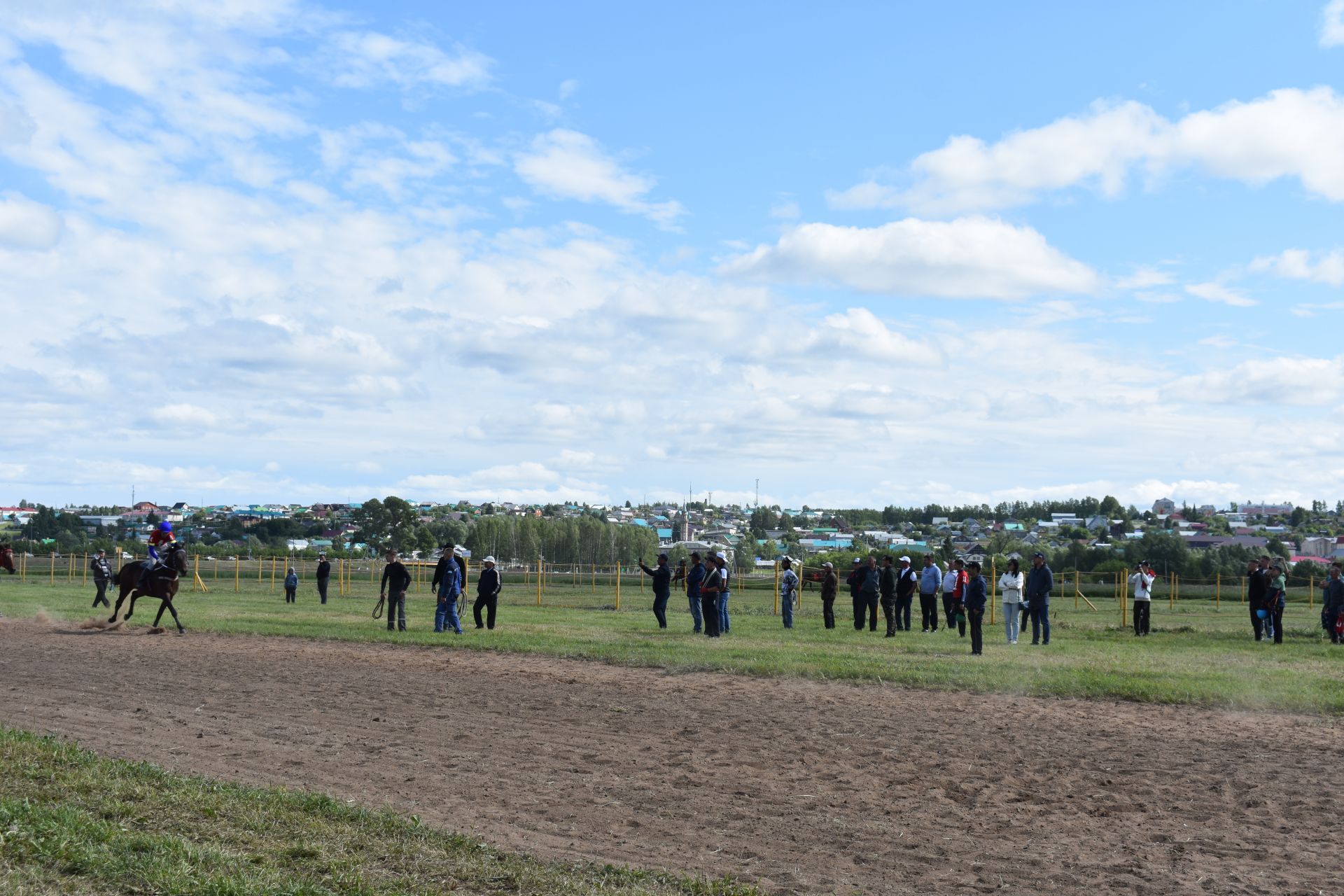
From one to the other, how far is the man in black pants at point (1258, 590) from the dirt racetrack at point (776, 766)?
1161cm

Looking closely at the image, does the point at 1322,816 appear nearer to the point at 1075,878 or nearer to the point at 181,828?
the point at 1075,878

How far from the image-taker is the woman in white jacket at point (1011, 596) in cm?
2319

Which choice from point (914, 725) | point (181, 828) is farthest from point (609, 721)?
point (181, 828)

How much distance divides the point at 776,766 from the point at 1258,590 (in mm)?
17919

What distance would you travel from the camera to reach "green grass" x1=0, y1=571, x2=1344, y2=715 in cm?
1636

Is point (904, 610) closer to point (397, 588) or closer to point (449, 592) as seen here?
point (449, 592)

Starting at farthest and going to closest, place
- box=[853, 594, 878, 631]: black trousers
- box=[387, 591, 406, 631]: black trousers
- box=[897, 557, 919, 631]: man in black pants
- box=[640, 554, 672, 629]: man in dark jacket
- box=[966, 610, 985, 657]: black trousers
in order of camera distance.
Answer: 1. box=[853, 594, 878, 631]: black trousers
2. box=[897, 557, 919, 631]: man in black pants
3. box=[640, 554, 672, 629]: man in dark jacket
4. box=[387, 591, 406, 631]: black trousers
5. box=[966, 610, 985, 657]: black trousers

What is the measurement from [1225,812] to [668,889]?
16.2 ft

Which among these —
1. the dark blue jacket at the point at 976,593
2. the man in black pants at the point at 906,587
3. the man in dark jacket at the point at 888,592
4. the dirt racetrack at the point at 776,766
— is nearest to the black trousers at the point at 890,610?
the man in dark jacket at the point at 888,592

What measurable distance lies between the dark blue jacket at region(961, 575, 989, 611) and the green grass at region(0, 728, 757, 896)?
14253mm

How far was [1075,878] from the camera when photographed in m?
7.55

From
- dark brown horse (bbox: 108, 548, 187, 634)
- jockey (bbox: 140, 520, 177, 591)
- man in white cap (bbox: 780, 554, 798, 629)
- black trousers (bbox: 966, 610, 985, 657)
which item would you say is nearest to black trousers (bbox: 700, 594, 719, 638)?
man in white cap (bbox: 780, 554, 798, 629)

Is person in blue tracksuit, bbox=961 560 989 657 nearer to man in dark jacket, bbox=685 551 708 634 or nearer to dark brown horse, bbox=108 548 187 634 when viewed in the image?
man in dark jacket, bbox=685 551 708 634

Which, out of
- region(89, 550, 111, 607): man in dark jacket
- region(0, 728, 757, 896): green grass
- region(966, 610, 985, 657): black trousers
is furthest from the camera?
region(89, 550, 111, 607): man in dark jacket
